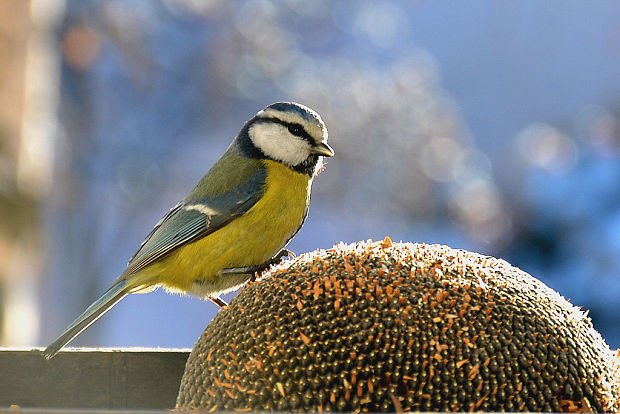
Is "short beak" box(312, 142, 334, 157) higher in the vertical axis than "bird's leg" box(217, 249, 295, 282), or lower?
higher

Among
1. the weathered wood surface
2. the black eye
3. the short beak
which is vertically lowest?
the weathered wood surface

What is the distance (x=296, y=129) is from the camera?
2178 millimetres

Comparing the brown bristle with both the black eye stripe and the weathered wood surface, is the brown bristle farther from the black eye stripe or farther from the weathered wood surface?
the black eye stripe

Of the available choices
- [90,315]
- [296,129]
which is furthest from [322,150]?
[90,315]

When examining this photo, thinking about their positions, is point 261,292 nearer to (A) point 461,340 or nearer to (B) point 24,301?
(A) point 461,340

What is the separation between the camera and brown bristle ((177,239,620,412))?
1273mm

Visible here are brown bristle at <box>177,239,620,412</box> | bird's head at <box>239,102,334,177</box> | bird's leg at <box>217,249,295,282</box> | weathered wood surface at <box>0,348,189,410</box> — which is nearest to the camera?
brown bristle at <box>177,239,620,412</box>

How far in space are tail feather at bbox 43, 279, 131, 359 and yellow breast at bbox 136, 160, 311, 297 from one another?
59mm

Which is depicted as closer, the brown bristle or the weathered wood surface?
the brown bristle

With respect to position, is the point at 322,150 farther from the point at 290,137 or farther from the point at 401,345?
the point at 401,345

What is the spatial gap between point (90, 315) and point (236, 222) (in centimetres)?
43

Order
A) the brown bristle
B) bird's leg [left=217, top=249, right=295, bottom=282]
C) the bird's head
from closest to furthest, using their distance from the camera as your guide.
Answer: the brown bristle, bird's leg [left=217, top=249, right=295, bottom=282], the bird's head

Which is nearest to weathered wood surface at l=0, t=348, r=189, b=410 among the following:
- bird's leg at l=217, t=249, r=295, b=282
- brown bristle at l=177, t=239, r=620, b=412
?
bird's leg at l=217, t=249, r=295, b=282

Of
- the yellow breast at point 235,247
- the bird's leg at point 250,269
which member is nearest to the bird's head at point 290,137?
the yellow breast at point 235,247
